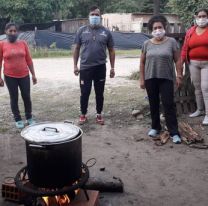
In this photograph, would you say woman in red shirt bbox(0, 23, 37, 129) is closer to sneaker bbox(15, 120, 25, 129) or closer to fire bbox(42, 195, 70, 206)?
sneaker bbox(15, 120, 25, 129)

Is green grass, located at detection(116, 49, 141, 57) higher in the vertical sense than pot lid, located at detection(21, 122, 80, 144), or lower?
lower

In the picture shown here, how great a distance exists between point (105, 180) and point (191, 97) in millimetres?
3651

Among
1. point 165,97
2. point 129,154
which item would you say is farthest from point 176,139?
point 129,154

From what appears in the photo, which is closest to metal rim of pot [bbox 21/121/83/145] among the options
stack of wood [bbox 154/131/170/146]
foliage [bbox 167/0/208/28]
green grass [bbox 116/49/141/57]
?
stack of wood [bbox 154/131/170/146]

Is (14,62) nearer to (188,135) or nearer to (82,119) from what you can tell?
(82,119)

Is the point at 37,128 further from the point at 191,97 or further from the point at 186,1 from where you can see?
the point at 186,1

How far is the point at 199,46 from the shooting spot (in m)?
6.19

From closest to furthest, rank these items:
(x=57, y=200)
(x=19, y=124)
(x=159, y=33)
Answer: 1. (x=57, y=200)
2. (x=159, y=33)
3. (x=19, y=124)

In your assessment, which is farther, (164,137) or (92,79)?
(92,79)

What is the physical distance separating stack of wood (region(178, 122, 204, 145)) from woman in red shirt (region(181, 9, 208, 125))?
0.51m

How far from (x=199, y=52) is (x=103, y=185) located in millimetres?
3185

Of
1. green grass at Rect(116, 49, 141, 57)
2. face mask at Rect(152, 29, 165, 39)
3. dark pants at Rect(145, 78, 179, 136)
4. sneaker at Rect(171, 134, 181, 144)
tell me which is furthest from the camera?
green grass at Rect(116, 49, 141, 57)

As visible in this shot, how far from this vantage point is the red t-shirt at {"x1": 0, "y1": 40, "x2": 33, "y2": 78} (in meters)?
6.15

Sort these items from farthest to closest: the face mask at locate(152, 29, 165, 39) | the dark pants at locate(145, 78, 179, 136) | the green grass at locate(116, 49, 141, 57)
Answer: the green grass at locate(116, 49, 141, 57) → the dark pants at locate(145, 78, 179, 136) → the face mask at locate(152, 29, 165, 39)
